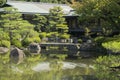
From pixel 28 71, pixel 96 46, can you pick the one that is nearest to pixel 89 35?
pixel 96 46

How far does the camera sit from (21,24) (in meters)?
32.1

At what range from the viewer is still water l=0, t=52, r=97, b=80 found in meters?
17.6

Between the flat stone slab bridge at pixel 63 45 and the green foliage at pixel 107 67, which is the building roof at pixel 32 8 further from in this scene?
the green foliage at pixel 107 67

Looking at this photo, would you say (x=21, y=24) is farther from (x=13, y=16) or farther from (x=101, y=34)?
(x=101, y=34)

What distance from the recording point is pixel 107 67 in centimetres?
1691

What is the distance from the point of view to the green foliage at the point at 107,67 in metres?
15.5

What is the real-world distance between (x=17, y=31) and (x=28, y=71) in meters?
12.5

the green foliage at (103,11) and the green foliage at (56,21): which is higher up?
the green foliage at (103,11)

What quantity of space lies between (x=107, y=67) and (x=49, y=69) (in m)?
4.79

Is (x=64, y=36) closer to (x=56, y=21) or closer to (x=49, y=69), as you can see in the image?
(x=56, y=21)

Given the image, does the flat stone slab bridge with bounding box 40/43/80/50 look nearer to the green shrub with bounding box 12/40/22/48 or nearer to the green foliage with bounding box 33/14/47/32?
the green shrub with bounding box 12/40/22/48

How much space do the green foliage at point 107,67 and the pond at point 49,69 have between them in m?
0.47

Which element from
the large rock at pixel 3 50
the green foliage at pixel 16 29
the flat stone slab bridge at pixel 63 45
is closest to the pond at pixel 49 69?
the large rock at pixel 3 50

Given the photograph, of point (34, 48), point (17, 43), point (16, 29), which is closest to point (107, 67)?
point (34, 48)
